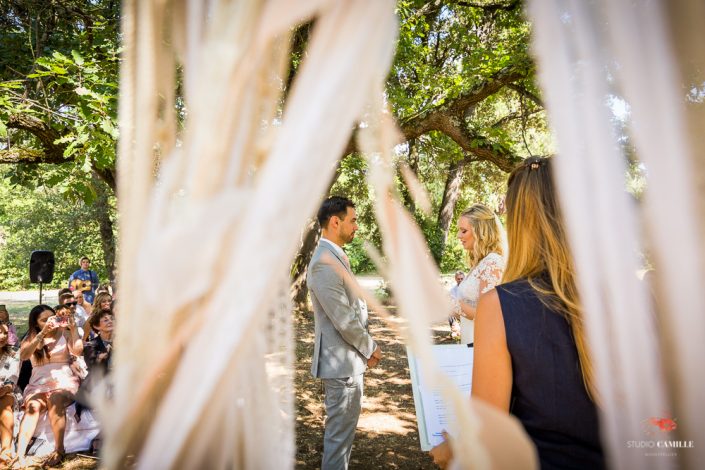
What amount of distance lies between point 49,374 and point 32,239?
29.1 metres

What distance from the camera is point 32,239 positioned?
27.3 metres

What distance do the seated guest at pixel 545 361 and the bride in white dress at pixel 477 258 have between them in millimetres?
1580

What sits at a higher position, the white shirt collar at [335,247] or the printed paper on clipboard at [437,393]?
the white shirt collar at [335,247]

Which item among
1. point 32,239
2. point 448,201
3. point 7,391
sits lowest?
point 7,391

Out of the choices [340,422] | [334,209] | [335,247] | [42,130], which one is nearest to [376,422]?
[340,422]

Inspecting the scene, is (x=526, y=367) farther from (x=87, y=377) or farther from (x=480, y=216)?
(x=87, y=377)

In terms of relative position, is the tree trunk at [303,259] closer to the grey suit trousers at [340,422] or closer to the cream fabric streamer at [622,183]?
the grey suit trousers at [340,422]

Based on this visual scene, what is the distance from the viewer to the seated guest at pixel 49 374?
3895mm

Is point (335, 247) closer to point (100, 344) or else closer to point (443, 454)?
point (443, 454)

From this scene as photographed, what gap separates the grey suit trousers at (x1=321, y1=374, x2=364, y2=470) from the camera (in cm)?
289

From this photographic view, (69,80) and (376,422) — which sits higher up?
(69,80)

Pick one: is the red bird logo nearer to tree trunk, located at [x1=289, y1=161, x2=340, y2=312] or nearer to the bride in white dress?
the bride in white dress

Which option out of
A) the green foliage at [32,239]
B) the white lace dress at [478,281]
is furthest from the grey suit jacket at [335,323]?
the green foliage at [32,239]

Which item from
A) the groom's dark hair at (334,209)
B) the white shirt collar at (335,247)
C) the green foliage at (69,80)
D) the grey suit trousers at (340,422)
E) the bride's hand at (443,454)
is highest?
the green foliage at (69,80)
